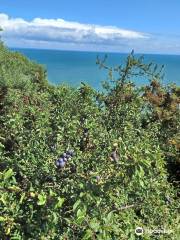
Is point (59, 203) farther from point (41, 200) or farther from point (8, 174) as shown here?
point (8, 174)

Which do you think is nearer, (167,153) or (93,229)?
(93,229)

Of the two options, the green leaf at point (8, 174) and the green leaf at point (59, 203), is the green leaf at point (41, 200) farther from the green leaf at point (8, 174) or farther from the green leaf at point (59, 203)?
the green leaf at point (8, 174)

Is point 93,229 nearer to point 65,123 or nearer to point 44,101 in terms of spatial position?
point 65,123

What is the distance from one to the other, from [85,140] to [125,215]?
669mm

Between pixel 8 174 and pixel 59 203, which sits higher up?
pixel 8 174

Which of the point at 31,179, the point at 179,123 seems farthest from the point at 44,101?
the point at 179,123

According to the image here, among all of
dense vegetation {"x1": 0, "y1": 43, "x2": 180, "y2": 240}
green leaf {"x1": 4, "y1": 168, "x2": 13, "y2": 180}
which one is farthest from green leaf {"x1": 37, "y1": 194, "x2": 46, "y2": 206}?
green leaf {"x1": 4, "y1": 168, "x2": 13, "y2": 180}

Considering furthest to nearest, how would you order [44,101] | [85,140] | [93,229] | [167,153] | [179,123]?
[179,123], [167,153], [44,101], [85,140], [93,229]

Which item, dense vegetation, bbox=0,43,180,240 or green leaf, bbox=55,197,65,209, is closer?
green leaf, bbox=55,197,65,209

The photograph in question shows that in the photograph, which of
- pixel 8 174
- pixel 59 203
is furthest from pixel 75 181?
pixel 8 174

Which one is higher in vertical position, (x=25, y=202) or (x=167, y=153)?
(x=25, y=202)

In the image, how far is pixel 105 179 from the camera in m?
3.69

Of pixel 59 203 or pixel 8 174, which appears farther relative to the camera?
pixel 8 174

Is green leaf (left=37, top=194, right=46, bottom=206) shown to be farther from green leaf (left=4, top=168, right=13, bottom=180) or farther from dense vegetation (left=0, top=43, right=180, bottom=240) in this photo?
green leaf (left=4, top=168, right=13, bottom=180)
